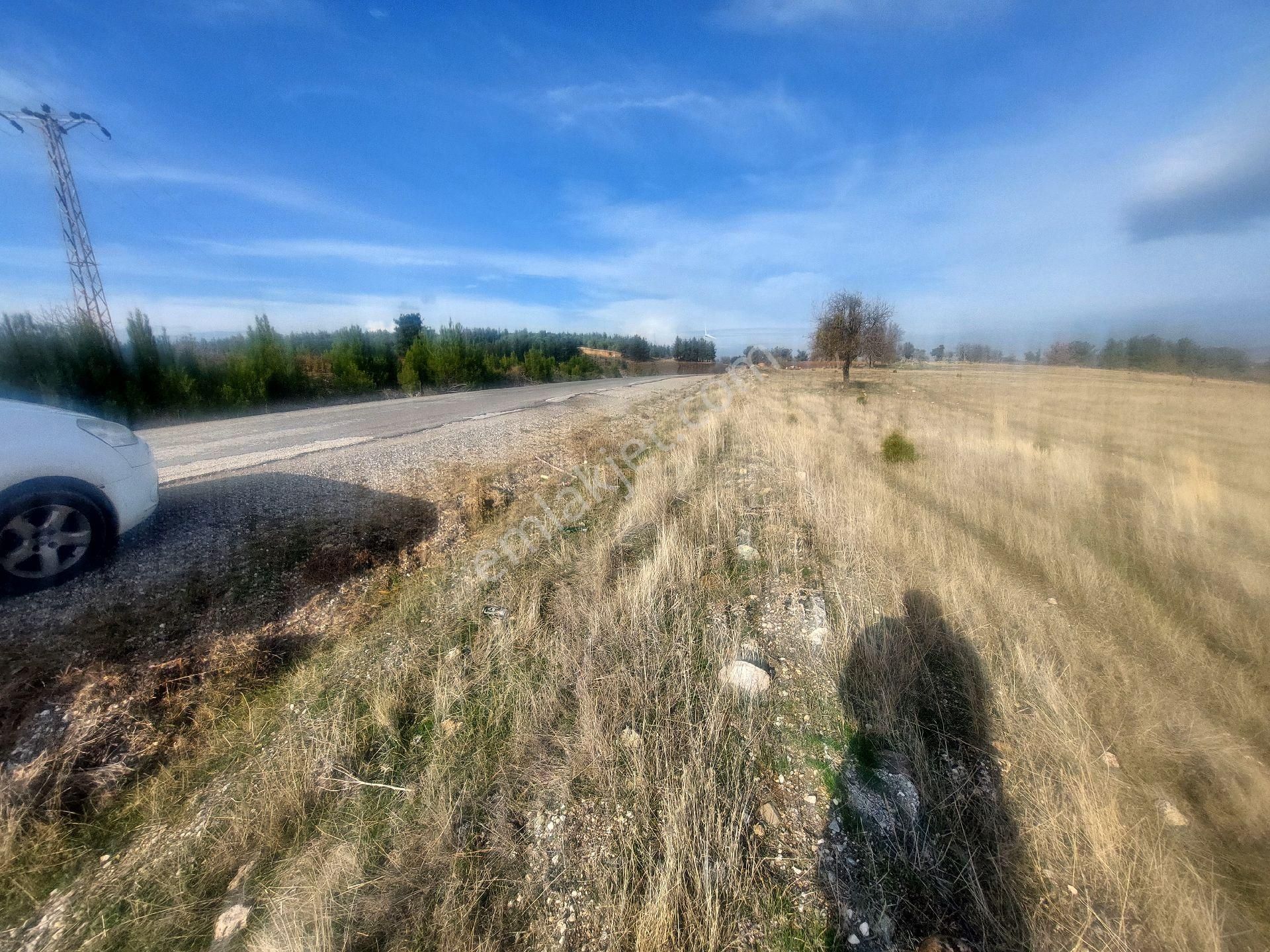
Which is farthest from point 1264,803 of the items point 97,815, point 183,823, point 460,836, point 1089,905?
point 97,815

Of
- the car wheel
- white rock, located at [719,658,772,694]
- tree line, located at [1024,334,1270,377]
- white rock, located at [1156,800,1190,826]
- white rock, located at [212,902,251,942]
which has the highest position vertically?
tree line, located at [1024,334,1270,377]

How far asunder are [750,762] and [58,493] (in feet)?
16.6

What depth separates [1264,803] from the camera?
2.06m

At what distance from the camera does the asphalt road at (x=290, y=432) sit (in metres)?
6.80

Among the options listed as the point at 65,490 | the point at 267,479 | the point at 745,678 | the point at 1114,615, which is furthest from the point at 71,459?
the point at 1114,615

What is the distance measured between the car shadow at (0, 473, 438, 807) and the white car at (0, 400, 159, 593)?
19cm

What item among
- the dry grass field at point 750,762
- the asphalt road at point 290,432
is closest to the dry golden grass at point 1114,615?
the dry grass field at point 750,762

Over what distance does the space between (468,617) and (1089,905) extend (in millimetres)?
3588

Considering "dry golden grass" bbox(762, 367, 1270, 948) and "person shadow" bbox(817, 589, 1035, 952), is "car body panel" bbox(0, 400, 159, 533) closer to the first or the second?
"person shadow" bbox(817, 589, 1035, 952)

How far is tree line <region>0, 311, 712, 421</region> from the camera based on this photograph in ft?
39.4

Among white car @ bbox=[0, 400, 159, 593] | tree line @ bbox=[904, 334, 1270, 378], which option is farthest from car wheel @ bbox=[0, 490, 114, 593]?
tree line @ bbox=[904, 334, 1270, 378]

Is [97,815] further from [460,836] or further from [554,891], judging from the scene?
[554,891]

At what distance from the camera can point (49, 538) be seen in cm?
330

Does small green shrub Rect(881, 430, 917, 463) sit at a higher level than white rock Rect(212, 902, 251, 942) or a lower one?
higher
